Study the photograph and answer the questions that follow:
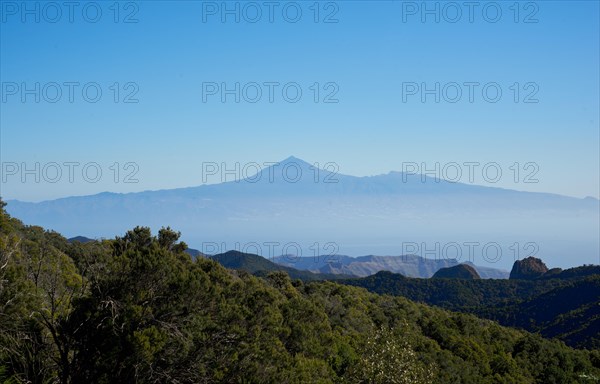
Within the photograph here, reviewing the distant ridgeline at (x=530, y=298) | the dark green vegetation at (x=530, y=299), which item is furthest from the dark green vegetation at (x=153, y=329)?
the distant ridgeline at (x=530, y=298)

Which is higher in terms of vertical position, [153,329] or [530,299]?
[153,329]

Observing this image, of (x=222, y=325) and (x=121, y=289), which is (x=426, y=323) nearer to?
(x=222, y=325)

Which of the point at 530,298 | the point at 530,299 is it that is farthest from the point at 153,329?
the point at 530,298

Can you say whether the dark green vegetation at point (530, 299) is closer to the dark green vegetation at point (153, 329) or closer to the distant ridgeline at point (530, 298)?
the distant ridgeline at point (530, 298)

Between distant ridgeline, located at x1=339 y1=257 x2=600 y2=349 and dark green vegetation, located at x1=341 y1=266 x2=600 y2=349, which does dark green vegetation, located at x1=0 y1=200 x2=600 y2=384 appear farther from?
distant ridgeline, located at x1=339 y1=257 x2=600 y2=349

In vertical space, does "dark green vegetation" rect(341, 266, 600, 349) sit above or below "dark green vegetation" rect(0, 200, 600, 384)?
below

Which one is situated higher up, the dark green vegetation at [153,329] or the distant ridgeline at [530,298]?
the dark green vegetation at [153,329]

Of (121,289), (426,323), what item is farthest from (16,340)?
(426,323)

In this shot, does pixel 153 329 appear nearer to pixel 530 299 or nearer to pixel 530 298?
pixel 530 299

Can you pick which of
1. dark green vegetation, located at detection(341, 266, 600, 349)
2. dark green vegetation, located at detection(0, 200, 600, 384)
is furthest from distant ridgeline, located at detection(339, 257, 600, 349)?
dark green vegetation, located at detection(0, 200, 600, 384)
